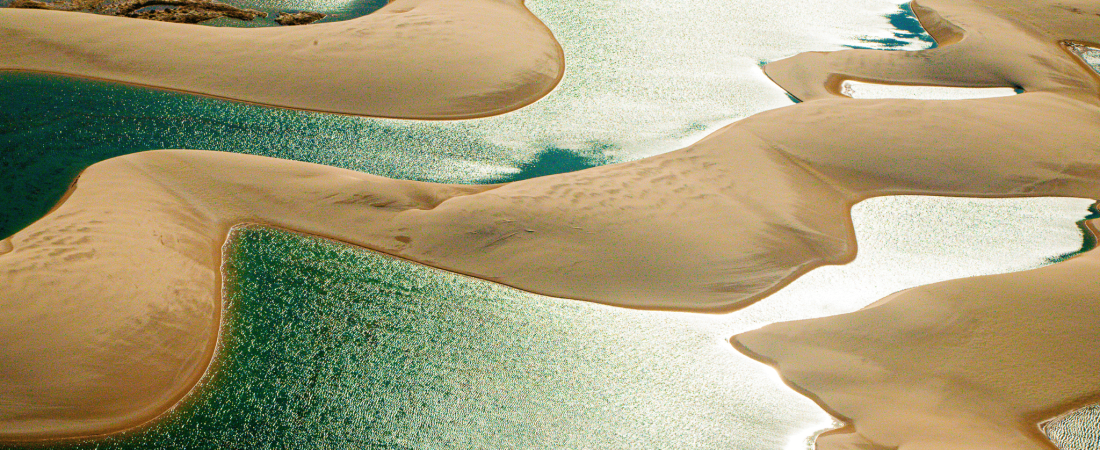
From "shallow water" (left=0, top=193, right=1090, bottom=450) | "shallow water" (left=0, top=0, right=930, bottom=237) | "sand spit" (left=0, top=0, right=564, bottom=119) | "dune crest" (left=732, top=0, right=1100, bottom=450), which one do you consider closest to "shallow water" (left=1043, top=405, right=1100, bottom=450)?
"dune crest" (left=732, top=0, right=1100, bottom=450)

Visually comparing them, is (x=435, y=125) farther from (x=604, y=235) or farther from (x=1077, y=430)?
(x=1077, y=430)

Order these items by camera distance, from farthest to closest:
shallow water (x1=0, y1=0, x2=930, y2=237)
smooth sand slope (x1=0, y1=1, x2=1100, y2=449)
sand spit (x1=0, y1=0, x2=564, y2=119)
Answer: sand spit (x1=0, y1=0, x2=564, y2=119)
shallow water (x1=0, y1=0, x2=930, y2=237)
smooth sand slope (x1=0, y1=1, x2=1100, y2=449)

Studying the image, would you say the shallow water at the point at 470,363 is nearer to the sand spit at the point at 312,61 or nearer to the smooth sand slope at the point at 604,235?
A: the smooth sand slope at the point at 604,235

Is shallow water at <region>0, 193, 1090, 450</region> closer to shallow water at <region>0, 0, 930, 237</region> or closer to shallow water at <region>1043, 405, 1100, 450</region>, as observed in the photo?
shallow water at <region>1043, 405, 1100, 450</region>

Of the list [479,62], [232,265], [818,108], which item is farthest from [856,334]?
[479,62]

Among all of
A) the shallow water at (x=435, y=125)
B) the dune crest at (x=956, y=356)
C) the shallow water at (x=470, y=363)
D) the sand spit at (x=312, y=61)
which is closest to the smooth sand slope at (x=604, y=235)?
the dune crest at (x=956, y=356)

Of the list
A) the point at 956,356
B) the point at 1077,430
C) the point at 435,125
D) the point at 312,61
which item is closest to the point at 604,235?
the point at 956,356
